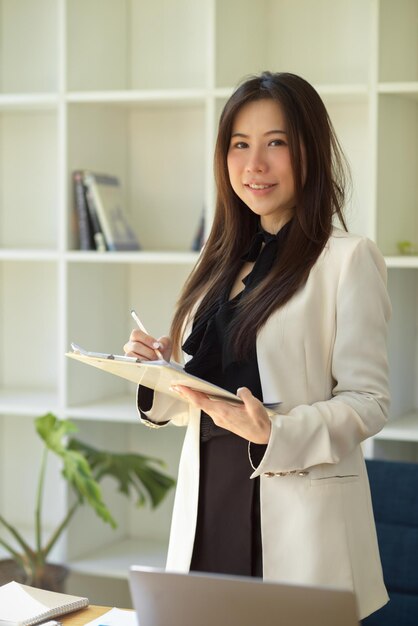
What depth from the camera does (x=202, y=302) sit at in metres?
2.00

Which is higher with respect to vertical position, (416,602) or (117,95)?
(117,95)

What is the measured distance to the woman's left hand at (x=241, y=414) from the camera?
1.65 m

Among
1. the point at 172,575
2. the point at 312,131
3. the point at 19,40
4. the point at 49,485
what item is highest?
the point at 19,40

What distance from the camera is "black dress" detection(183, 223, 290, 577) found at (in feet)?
6.01

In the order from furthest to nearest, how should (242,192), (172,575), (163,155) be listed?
(163,155), (242,192), (172,575)

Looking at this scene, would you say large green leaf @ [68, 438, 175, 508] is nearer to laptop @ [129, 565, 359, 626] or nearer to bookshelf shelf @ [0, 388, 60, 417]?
bookshelf shelf @ [0, 388, 60, 417]

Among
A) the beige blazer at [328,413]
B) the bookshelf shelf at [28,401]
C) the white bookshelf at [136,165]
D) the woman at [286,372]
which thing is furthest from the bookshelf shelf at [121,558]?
the beige blazer at [328,413]

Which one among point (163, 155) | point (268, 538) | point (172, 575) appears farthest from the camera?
point (163, 155)

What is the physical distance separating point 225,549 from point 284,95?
864 millimetres

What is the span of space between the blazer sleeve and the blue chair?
2.99 feet

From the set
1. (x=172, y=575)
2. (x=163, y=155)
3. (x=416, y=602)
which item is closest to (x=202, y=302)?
(x=172, y=575)

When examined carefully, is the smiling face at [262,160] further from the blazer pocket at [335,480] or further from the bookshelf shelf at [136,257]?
the bookshelf shelf at [136,257]

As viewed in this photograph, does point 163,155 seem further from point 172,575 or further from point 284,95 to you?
point 172,575

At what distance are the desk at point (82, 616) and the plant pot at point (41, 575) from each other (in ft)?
5.24
